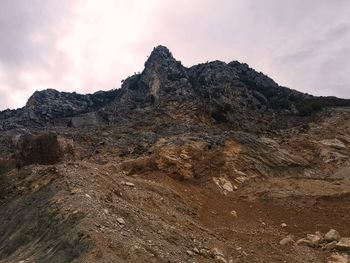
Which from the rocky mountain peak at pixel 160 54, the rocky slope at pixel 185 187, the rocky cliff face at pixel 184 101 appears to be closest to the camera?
the rocky slope at pixel 185 187

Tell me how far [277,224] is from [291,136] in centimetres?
1528

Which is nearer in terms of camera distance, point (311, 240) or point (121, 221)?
point (121, 221)

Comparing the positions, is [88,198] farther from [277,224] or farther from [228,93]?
[228,93]

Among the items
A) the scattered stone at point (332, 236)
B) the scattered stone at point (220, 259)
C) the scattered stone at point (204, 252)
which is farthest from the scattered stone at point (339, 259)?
the scattered stone at point (204, 252)

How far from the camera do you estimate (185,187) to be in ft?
79.8

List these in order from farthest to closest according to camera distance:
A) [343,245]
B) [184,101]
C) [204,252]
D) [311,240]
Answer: [184,101], [311,240], [343,245], [204,252]

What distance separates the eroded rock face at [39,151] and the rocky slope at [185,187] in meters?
0.06

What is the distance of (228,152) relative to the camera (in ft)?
92.9

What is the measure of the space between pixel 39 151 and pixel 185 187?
849 cm

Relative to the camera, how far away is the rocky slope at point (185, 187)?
14.7 metres

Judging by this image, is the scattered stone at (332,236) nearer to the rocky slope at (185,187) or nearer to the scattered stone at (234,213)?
the rocky slope at (185,187)

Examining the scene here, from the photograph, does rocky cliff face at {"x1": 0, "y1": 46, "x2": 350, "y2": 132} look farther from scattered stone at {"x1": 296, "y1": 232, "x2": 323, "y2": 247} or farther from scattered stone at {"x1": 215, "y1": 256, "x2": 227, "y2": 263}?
scattered stone at {"x1": 215, "y1": 256, "x2": 227, "y2": 263}

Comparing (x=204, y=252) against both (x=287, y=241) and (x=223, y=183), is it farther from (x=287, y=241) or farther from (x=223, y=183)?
(x=223, y=183)

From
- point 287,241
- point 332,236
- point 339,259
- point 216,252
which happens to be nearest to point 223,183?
point 287,241
